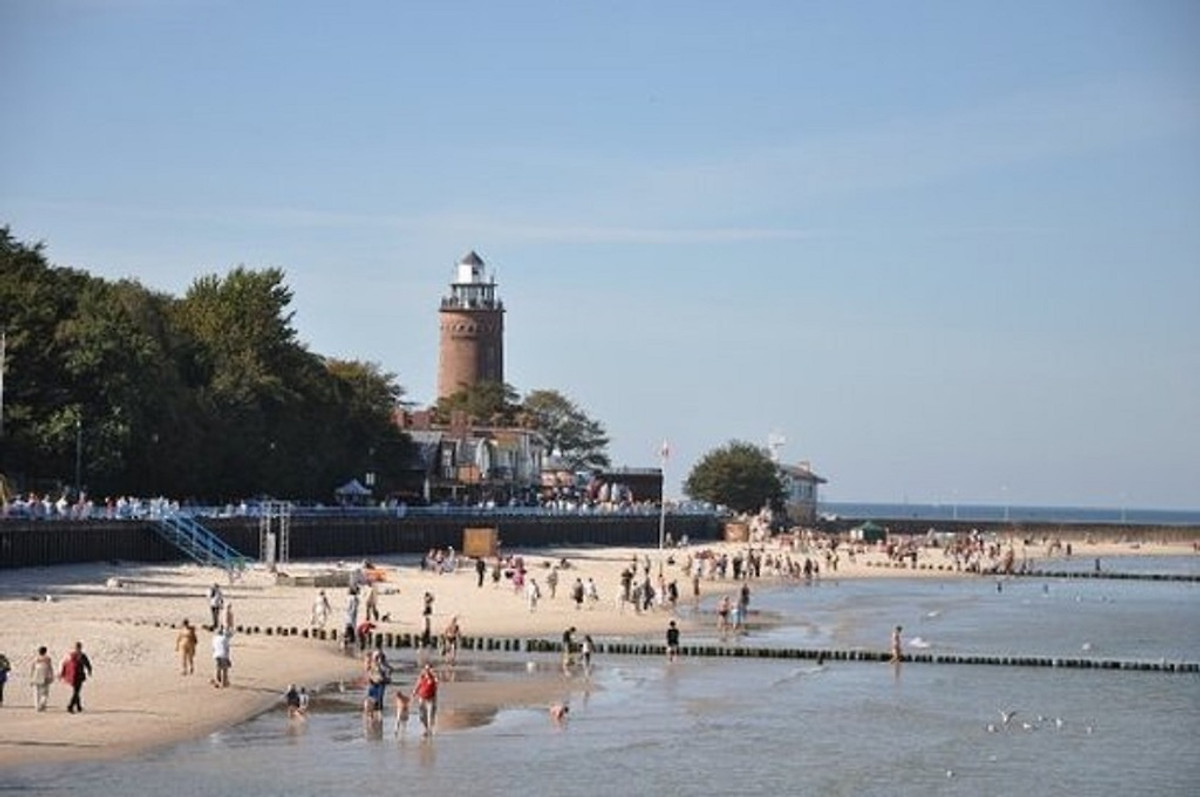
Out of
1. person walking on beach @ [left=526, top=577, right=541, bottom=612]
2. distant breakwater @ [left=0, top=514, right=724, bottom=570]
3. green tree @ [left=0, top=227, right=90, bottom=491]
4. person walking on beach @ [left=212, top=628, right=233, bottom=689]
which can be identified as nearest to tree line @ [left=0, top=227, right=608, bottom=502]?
green tree @ [left=0, top=227, right=90, bottom=491]

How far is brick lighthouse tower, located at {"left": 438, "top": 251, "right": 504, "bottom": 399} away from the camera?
6024 inches

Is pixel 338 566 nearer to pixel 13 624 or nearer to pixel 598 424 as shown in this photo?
pixel 13 624

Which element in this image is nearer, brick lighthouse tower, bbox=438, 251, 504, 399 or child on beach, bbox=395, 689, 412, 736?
child on beach, bbox=395, 689, 412, 736

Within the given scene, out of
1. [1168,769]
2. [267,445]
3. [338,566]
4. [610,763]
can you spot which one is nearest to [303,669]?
[610,763]

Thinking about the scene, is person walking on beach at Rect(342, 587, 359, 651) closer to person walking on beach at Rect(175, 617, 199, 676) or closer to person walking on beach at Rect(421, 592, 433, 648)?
person walking on beach at Rect(421, 592, 433, 648)

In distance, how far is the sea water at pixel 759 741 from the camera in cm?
3325

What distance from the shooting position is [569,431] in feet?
543

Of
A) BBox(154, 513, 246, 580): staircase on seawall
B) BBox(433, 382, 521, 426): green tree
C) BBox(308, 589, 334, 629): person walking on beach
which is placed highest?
BBox(433, 382, 521, 426): green tree

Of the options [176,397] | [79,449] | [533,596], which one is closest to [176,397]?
[176,397]

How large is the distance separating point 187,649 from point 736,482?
380 ft

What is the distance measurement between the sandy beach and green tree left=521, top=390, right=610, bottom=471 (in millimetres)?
76703

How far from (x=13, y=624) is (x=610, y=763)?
1672cm

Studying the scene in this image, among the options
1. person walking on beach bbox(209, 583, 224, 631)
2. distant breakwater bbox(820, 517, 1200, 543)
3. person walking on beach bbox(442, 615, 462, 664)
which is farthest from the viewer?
distant breakwater bbox(820, 517, 1200, 543)

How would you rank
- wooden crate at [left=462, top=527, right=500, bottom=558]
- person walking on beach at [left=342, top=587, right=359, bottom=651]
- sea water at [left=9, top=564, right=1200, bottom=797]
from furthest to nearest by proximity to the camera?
wooden crate at [left=462, top=527, right=500, bottom=558], person walking on beach at [left=342, top=587, right=359, bottom=651], sea water at [left=9, top=564, right=1200, bottom=797]
